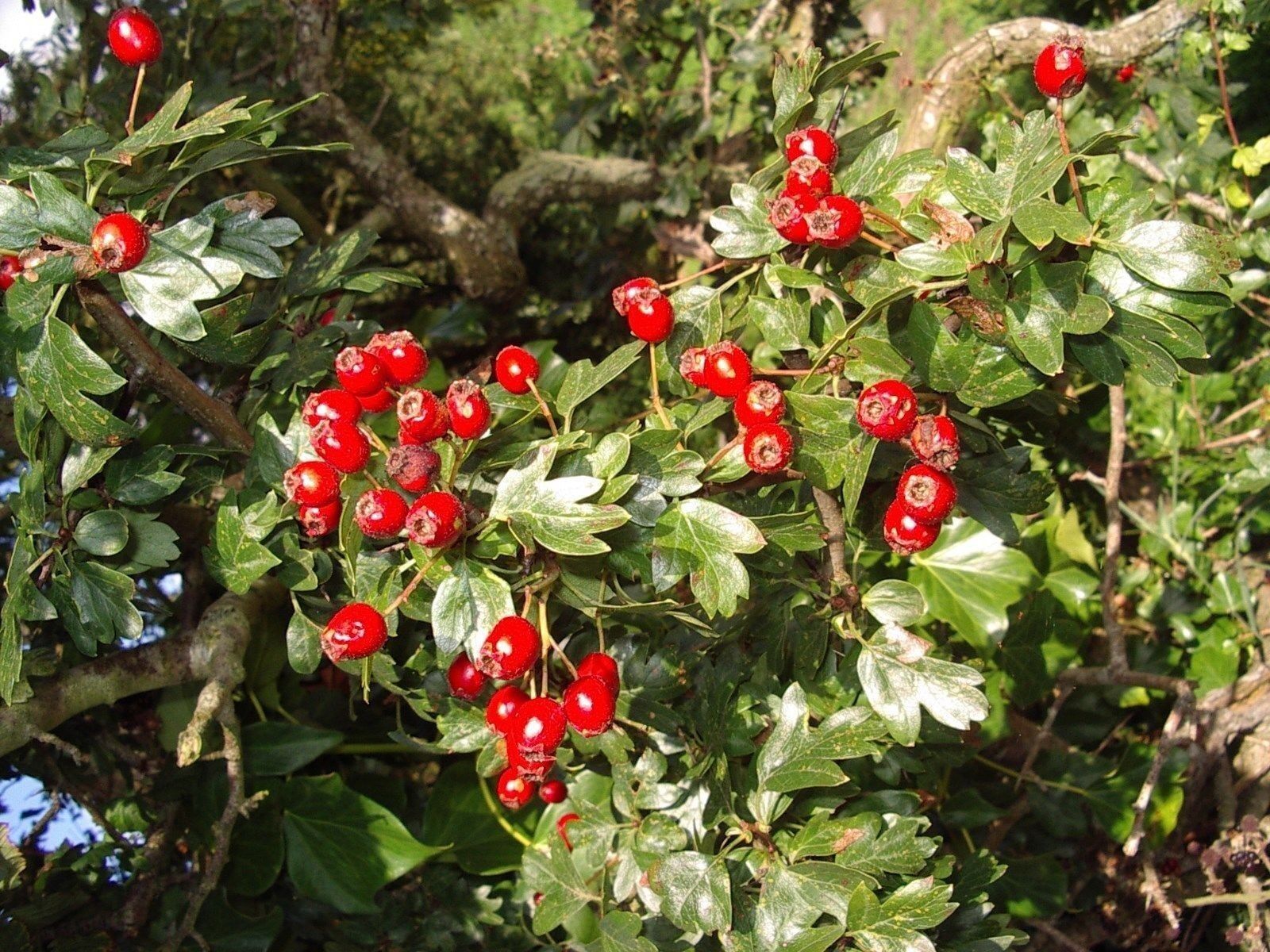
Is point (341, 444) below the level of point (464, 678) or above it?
above

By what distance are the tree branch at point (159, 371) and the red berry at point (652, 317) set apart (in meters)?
0.49

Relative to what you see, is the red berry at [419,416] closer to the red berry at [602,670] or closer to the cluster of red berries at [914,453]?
the red berry at [602,670]

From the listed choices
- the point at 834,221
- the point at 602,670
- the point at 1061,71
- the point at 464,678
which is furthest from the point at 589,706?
the point at 1061,71

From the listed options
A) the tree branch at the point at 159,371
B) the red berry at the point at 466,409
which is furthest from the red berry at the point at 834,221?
the tree branch at the point at 159,371

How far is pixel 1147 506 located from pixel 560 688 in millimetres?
1405

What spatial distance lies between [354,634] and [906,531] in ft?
1.66

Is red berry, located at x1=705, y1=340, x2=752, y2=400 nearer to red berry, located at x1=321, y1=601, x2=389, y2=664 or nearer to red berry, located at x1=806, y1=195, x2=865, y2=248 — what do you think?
red berry, located at x1=806, y1=195, x2=865, y2=248

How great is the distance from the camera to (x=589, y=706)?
86cm

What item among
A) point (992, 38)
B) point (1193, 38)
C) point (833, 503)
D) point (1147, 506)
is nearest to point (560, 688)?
point (833, 503)

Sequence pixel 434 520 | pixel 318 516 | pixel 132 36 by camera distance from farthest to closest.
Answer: pixel 132 36 → pixel 318 516 → pixel 434 520

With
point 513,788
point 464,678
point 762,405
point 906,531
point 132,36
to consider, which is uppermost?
point 132,36

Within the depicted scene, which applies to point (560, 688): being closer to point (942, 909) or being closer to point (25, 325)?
point (942, 909)

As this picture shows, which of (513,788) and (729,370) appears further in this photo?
(513,788)

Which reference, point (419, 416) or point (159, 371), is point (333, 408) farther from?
point (159, 371)
